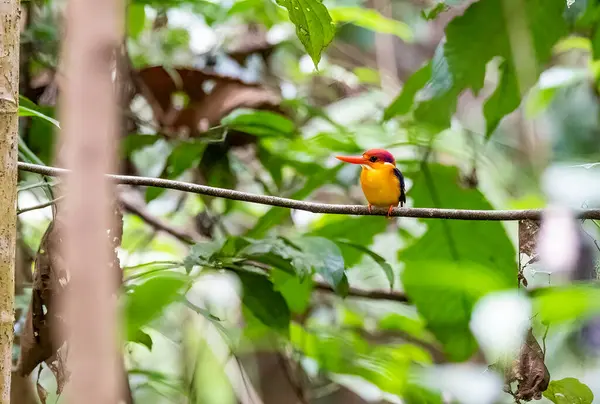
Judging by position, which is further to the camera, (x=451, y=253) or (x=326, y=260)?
(x=451, y=253)

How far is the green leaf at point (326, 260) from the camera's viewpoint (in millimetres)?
1605

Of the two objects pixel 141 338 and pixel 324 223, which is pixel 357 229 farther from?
pixel 141 338

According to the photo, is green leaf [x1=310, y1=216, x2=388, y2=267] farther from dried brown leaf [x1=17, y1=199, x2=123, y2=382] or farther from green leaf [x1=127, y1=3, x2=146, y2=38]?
green leaf [x1=127, y1=3, x2=146, y2=38]

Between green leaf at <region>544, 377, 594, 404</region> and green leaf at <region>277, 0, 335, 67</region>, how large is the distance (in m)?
0.83

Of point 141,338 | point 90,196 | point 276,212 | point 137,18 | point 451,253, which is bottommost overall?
point 141,338

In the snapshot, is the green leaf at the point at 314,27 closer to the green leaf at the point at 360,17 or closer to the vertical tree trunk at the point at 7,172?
the vertical tree trunk at the point at 7,172

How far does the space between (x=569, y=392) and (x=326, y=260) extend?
0.58 m

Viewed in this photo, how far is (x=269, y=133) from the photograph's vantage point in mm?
2158

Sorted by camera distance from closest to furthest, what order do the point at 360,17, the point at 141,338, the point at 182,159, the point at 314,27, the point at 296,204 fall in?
the point at 296,204 < the point at 314,27 < the point at 141,338 < the point at 182,159 < the point at 360,17

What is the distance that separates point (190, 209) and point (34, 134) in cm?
105

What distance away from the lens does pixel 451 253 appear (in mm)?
2047

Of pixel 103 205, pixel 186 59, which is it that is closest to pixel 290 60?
pixel 186 59

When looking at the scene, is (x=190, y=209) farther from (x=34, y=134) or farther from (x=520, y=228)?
(x=520, y=228)

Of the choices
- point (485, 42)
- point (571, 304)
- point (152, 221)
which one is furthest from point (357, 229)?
point (571, 304)
